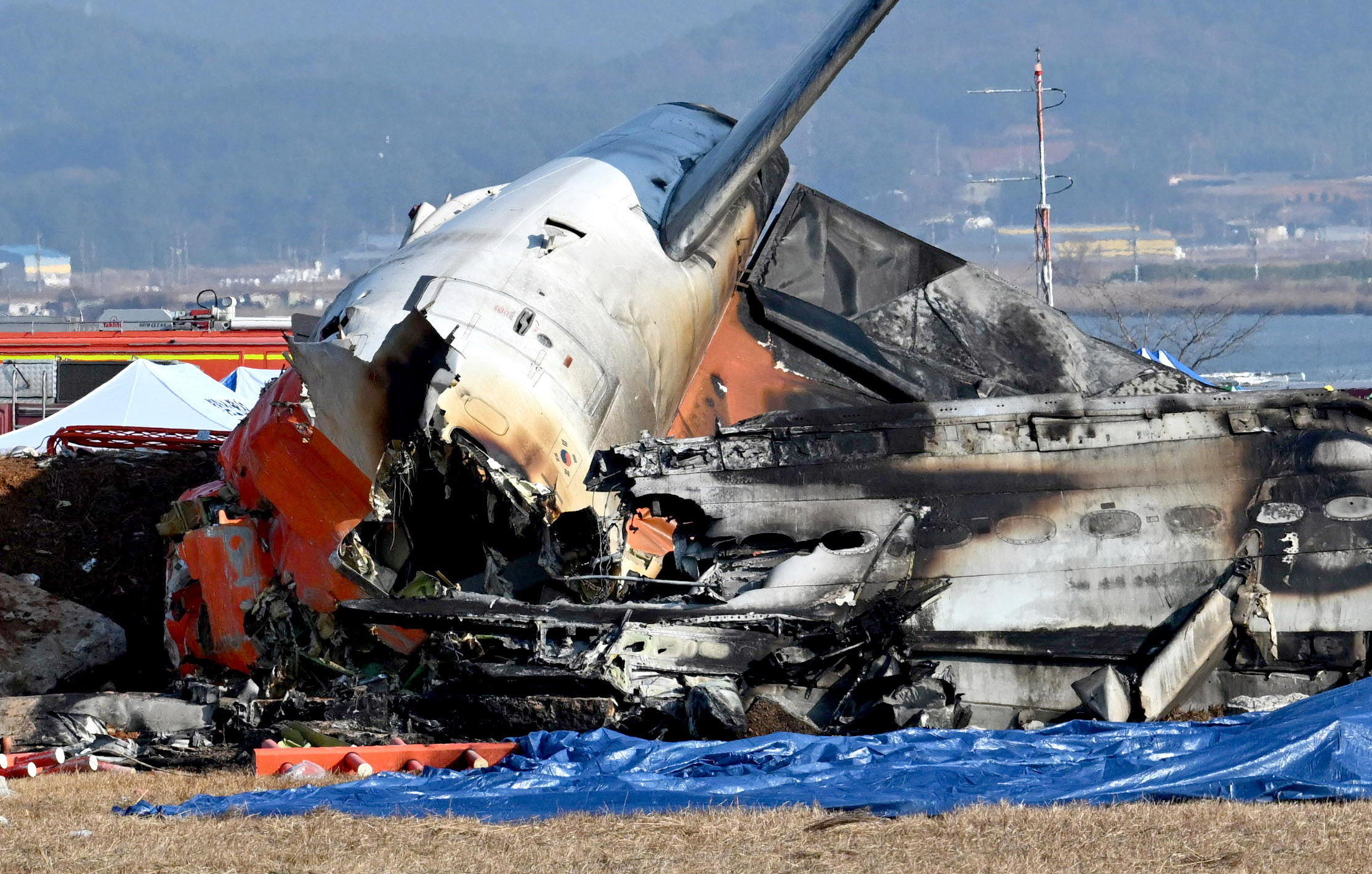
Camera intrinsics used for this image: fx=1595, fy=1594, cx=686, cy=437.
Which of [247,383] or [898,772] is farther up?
[247,383]

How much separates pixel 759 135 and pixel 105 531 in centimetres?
974

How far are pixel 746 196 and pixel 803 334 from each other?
92.8 inches

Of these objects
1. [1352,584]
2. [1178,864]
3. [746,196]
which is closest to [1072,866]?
[1178,864]

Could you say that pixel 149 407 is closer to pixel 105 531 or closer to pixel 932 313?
pixel 105 531

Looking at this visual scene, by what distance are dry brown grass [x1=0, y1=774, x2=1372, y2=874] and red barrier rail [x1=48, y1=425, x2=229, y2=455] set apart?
13771 millimetres

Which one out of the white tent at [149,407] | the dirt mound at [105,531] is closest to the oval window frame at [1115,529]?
the dirt mound at [105,531]

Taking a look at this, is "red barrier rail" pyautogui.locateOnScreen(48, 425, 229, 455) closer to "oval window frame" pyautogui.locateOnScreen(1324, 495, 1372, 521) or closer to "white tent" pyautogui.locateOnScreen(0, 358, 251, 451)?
"white tent" pyautogui.locateOnScreen(0, 358, 251, 451)

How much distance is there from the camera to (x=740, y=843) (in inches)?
327

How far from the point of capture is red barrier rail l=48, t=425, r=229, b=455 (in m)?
22.4

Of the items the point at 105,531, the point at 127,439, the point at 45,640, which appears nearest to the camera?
the point at 45,640

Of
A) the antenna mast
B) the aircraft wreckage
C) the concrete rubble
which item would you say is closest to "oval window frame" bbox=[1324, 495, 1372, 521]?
the aircraft wreckage

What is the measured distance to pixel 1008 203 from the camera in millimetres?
172000

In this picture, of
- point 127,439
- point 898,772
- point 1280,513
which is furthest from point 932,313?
point 127,439

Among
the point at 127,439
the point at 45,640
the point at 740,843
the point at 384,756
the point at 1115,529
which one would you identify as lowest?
the point at 740,843
